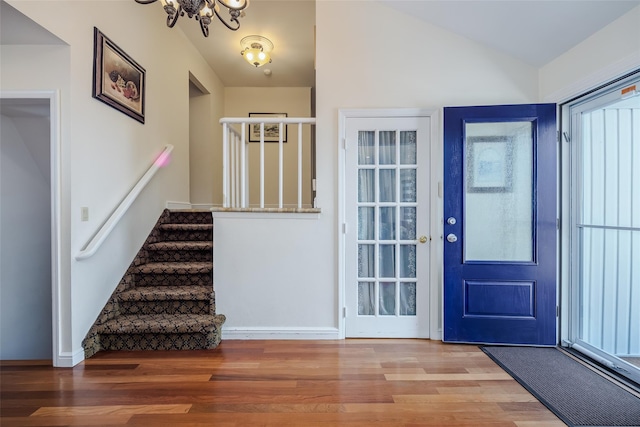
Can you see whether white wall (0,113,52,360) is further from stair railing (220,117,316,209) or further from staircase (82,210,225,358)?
stair railing (220,117,316,209)

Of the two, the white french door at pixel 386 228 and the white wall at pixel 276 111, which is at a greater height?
the white wall at pixel 276 111

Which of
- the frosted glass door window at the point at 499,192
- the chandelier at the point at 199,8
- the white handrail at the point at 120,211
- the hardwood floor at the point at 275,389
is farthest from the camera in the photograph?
the frosted glass door window at the point at 499,192

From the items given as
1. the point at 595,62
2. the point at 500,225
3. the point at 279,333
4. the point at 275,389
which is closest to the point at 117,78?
the point at 279,333

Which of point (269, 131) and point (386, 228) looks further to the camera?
point (269, 131)

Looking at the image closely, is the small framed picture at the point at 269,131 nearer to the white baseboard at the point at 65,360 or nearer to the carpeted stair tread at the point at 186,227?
the carpeted stair tread at the point at 186,227

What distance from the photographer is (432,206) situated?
262 cm

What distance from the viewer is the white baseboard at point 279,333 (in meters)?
2.64

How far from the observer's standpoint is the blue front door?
8.09ft

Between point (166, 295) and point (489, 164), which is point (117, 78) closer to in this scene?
point (166, 295)

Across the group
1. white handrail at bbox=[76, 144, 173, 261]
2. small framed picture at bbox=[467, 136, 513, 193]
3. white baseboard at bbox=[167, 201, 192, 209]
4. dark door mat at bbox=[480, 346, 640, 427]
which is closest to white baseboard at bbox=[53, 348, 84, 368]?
white handrail at bbox=[76, 144, 173, 261]

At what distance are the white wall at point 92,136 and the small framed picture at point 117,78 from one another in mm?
56

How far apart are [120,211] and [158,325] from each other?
1.07 meters

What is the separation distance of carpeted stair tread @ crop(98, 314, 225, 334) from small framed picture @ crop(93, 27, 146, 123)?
1.91 metres

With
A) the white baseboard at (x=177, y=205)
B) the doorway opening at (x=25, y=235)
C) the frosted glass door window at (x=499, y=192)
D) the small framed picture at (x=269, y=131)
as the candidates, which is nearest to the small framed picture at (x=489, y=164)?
the frosted glass door window at (x=499, y=192)
